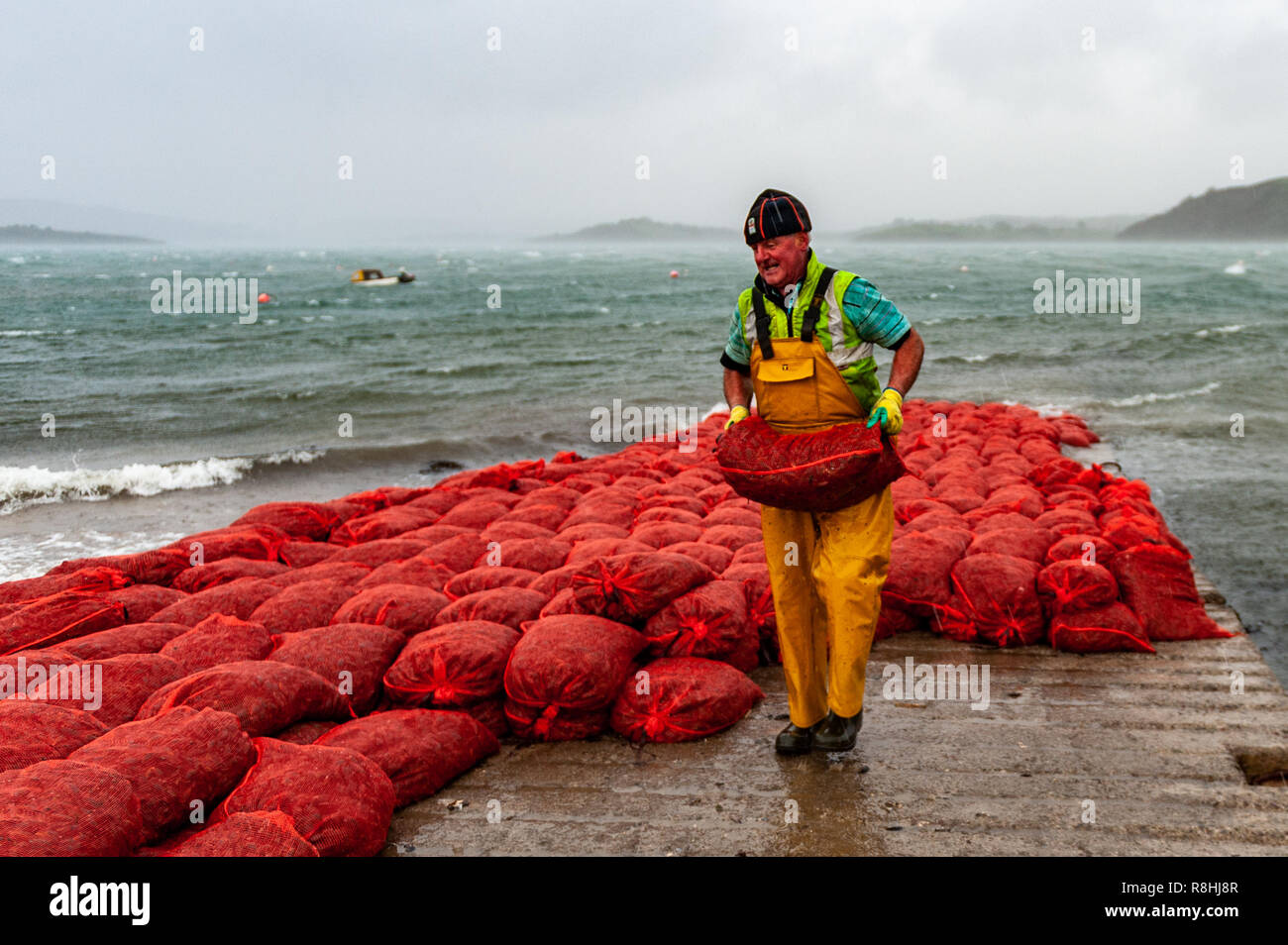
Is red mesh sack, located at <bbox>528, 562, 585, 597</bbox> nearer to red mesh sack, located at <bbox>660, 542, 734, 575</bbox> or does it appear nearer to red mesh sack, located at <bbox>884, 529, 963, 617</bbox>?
red mesh sack, located at <bbox>660, 542, 734, 575</bbox>

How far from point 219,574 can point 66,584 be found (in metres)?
0.76

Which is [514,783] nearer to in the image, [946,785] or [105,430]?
[946,785]

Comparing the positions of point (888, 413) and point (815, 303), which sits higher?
point (815, 303)

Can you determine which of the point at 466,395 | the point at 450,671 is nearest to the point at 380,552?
the point at 450,671

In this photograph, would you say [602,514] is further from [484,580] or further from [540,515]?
[484,580]

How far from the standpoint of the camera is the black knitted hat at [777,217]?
3.29m

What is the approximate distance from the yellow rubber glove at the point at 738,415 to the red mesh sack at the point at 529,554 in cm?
196

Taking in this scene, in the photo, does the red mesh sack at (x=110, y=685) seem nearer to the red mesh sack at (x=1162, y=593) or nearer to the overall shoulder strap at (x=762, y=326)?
the overall shoulder strap at (x=762, y=326)

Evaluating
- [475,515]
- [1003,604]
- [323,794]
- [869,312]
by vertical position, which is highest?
[869,312]

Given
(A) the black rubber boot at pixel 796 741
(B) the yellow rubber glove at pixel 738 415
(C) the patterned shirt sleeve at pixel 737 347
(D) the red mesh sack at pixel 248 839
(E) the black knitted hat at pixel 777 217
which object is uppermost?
(E) the black knitted hat at pixel 777 217

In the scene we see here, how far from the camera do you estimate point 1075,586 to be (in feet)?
15.5

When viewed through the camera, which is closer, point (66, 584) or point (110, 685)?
point (110, 685)

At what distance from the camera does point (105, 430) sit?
18156 millimetres

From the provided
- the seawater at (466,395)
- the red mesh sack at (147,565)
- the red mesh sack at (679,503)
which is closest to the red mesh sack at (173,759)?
the red mesh sack at (147,565)
